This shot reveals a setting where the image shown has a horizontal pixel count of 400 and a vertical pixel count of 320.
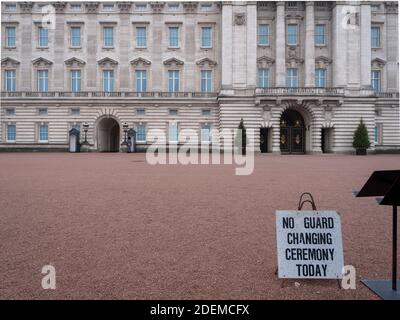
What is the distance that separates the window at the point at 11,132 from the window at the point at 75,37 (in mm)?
12885

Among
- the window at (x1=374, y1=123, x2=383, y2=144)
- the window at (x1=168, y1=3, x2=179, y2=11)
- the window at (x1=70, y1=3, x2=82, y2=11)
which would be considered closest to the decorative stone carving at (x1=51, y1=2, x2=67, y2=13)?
the window at (x1=70, y1=3, x2=82, y2=11)

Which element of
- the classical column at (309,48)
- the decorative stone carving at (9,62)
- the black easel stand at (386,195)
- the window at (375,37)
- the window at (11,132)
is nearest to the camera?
the black easel stand at (386,195)

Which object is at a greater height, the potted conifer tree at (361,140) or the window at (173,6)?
the window at (173,6)

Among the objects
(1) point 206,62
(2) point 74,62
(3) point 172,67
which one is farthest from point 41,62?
(1) point 206,62

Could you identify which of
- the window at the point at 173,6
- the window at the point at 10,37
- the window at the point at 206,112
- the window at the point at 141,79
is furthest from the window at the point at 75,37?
the window at the point at 206,112

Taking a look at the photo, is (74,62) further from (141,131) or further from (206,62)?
(206,62)

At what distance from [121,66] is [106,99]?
189 inches

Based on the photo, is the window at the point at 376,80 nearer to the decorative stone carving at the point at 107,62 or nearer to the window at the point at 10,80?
the decorative stone carving at the point at 107,62

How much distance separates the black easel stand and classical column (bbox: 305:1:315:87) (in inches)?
1619

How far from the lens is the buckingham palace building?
139 ft

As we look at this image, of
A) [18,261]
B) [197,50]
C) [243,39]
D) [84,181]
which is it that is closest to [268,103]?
[243,39]

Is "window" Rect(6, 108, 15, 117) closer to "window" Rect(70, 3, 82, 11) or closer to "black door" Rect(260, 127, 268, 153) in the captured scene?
"window" Rect(70, 3, 82, 11)

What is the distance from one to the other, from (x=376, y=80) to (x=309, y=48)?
10882mm

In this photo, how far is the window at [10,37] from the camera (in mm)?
44844
